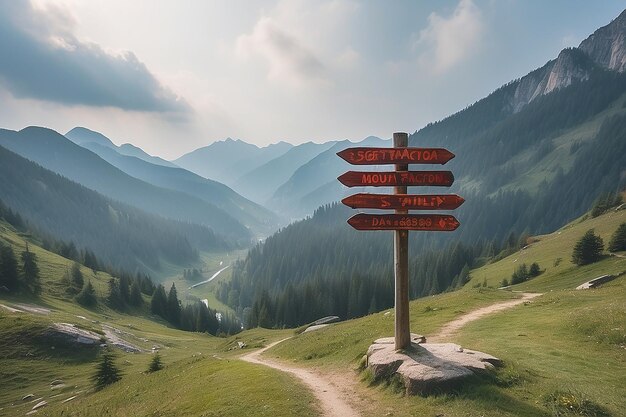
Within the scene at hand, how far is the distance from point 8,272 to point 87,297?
21.4 m

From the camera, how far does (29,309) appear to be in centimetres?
8650

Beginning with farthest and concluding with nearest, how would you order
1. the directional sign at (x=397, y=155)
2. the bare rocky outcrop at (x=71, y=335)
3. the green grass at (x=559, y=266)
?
the green grass at (x=559, y=266) → the bare rocky outcrop at (x=71, y=335) → the directional sign at (x=397, y=155)

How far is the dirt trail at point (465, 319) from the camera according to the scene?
29636mm

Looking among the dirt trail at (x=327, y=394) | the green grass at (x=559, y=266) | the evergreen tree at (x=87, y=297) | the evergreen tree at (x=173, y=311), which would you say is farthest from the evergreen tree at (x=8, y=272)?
the green grass at (x=559, y=266)

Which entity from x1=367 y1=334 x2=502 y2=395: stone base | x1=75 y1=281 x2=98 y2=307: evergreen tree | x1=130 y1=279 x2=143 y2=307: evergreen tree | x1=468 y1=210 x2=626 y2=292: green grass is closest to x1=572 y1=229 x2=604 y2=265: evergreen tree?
x1=468 y1=210 x2=626 y2=292: green grass

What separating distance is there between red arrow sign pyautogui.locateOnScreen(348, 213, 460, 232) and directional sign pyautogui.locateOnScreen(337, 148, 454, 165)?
268cm

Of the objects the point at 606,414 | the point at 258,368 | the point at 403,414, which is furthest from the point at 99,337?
the point at 606,414

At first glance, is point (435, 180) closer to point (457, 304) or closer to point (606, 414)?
point (606, 414)

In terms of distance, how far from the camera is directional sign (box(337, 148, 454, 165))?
65.7 feet

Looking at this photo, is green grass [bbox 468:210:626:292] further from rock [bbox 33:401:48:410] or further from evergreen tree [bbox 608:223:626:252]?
rock [bbox 33:401:48:410]

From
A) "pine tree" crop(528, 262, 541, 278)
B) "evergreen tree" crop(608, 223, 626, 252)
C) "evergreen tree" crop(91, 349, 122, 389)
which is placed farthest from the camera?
"pine tree" crop(528, 262, 541, 278)

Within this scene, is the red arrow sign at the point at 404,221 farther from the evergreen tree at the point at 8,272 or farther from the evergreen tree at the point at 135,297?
the evergreen tree at the point at 135,297

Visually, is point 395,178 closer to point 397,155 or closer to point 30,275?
point 397,155

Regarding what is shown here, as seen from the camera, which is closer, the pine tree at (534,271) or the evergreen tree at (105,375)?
the evergreen tree at (105,375)
